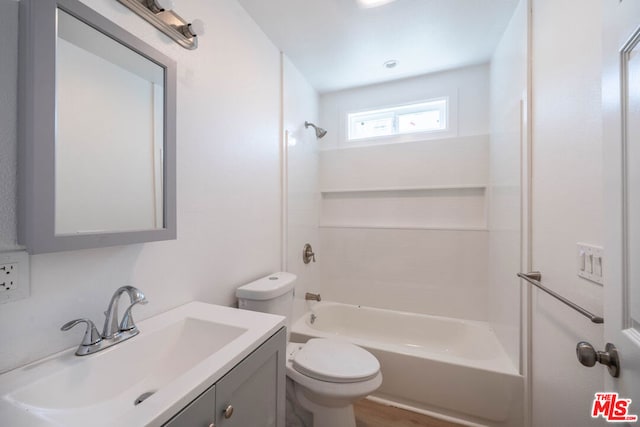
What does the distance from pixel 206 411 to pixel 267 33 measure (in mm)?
2073

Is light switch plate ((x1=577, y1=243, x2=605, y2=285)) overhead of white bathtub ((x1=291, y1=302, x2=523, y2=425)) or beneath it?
overhead

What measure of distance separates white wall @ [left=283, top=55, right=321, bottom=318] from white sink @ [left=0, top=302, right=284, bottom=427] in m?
1.03

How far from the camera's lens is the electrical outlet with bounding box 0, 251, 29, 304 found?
632 millimetres

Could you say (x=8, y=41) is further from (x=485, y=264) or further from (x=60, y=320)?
(x=485, y=264)

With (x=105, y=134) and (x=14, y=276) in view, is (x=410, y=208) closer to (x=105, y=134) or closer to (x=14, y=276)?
(x=105, y=134)

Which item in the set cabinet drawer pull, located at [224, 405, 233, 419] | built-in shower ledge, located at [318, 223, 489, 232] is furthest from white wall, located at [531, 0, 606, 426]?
cabinet drawer pull, located at [224, 405, 233, 419]

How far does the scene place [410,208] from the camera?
2344mm

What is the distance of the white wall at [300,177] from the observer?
204cm

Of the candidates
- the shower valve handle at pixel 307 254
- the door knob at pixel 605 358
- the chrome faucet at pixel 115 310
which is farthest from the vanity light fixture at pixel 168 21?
the door knob at pixel 605 358

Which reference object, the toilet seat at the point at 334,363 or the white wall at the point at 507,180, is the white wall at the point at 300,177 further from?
the white wall at the point at 507,180

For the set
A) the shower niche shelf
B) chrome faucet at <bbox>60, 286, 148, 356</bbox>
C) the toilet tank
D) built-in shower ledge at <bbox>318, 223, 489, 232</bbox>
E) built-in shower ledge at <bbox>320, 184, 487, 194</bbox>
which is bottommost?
the toilet tank

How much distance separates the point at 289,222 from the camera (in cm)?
205

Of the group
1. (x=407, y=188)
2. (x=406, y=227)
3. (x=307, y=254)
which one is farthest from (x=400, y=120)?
(x=307, y=254)

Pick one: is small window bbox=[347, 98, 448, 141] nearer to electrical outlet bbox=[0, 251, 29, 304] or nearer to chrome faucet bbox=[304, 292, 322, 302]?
chrome faucet bbox=[304, 292, 322, 302]
